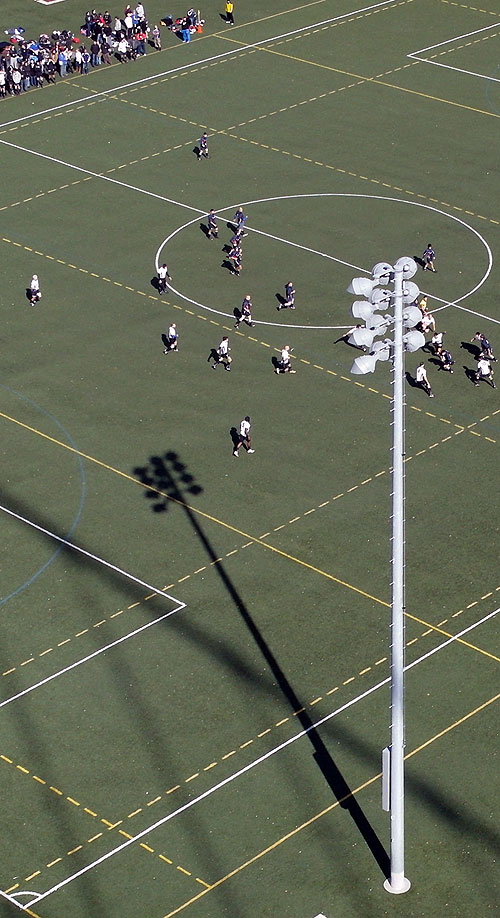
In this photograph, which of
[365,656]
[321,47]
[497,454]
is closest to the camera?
[365,656]

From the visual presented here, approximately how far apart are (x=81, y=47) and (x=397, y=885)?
85684 millimetres

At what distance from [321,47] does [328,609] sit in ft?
239

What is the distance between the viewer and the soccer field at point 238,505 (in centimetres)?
6041

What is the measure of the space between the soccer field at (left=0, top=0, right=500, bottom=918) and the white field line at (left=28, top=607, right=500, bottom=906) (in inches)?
6.0

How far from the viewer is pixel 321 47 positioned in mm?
133750

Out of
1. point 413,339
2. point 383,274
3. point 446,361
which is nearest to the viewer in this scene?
point 383,274

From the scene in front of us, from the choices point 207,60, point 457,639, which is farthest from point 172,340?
point 207,60

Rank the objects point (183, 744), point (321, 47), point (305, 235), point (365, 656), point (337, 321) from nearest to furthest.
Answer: point (183, 744), point (365, 656), point (337, 321), point (305, 235), point (321, 47)

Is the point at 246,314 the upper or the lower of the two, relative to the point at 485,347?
upper

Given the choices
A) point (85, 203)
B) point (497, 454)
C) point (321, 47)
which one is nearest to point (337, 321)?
point (497, 454)

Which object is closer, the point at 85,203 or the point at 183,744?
the point at 183,744

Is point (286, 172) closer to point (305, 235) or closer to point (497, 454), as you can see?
point (305, 235)

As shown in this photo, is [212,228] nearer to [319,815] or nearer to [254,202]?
[254,202]

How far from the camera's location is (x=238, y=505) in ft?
259
